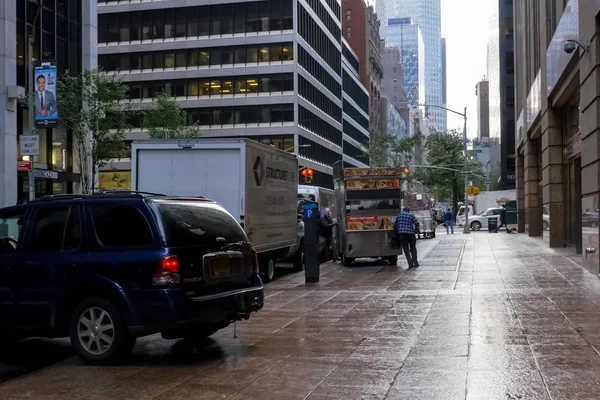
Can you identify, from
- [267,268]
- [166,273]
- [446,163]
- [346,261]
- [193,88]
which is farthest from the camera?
[446,163]

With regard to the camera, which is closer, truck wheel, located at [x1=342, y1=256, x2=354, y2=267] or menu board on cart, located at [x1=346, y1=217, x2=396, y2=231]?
menu board on cart, located at [x1=346, y1=217, x2=396, y2=231]

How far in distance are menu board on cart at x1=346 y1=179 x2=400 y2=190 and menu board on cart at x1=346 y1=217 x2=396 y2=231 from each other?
3.04 feet

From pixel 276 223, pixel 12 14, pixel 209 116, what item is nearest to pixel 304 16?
pixel 209 116

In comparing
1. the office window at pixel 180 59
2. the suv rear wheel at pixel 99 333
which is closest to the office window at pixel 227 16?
the office window at pixel 180 59

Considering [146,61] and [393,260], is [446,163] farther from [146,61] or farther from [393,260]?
[393,260]

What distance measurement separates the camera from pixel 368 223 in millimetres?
21984

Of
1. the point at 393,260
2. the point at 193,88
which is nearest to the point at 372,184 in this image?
the point at 393,260

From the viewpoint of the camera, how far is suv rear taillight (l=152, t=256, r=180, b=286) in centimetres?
792

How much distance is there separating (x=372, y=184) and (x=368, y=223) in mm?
1162

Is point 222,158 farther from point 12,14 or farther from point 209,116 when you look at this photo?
point 209,116

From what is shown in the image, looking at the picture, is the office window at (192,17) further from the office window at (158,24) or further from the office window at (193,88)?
the office window at (193,88)

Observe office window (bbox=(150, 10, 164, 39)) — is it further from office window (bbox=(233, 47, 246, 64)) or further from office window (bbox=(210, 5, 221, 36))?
office window (bbox=(233, 47, 246, 64))

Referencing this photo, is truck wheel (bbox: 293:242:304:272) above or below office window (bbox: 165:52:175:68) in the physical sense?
below

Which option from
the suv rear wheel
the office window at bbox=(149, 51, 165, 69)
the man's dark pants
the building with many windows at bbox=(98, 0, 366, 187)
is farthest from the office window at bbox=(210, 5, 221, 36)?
the suv rear wheel
